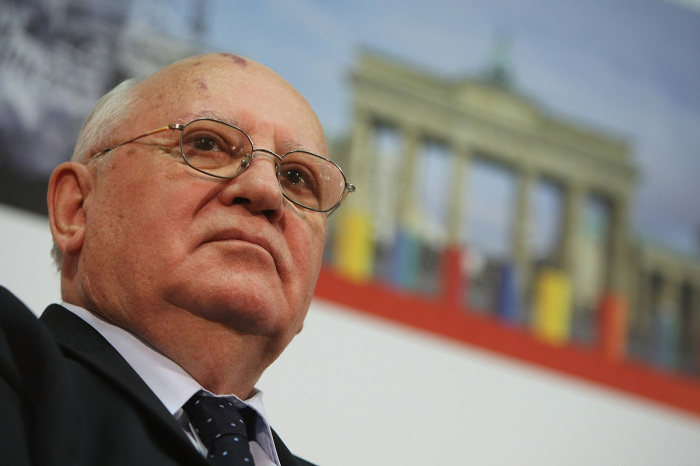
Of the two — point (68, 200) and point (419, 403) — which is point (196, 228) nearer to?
point (68, 200)

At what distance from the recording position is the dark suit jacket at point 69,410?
1.71 ft

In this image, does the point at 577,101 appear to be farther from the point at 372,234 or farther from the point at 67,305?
the point at 67,305

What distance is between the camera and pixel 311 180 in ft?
2.78

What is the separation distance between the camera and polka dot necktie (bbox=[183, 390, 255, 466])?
2.08ft

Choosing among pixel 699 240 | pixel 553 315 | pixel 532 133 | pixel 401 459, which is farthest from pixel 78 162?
pixel 699 240

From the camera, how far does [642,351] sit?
273 centimetres

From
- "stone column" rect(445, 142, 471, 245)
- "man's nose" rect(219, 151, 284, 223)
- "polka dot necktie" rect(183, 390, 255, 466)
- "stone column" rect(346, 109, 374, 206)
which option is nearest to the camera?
"polka dot necktie" rect(183, 390, 255, 466)

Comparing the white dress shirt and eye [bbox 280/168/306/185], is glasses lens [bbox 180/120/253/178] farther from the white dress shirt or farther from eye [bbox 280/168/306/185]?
the white dress shirt

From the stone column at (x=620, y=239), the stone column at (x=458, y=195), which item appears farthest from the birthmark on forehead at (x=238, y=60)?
the stone column at (x=620, y=239)

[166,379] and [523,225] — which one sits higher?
[523,225]

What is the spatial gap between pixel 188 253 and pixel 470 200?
2127mm

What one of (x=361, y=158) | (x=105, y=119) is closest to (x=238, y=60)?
(x=105, y=119)

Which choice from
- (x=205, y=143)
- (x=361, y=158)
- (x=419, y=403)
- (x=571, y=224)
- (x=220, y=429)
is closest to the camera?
(x=220, y=429)

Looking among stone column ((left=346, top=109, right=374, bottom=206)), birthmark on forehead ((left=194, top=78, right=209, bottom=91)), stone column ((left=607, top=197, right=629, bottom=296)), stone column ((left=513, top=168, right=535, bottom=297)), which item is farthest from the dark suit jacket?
stone column ((left=607, top=197, right=629, bottom=296))
